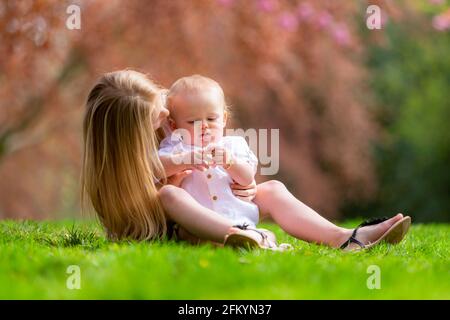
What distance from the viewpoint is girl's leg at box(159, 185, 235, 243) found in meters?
3.37

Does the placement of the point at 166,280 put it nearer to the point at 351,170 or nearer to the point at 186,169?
the point at 186,169

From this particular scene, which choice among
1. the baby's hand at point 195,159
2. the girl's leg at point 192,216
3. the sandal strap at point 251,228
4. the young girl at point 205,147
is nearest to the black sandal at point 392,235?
the young girl at point 205,147

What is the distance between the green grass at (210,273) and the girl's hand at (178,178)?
0.39m

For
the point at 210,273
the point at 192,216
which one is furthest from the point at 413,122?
the point at 210,273

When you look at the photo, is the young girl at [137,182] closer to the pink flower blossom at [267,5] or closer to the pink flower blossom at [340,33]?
the pink flower blossom at [267,5]

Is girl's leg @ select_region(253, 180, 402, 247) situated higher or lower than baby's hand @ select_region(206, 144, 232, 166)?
lower

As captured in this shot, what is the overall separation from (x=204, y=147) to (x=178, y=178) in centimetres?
25

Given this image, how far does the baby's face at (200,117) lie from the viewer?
373cm

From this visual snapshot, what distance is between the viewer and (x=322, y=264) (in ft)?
9.67

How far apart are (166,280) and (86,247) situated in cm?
107

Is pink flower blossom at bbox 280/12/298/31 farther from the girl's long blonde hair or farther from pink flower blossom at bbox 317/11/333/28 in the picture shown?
the girl's long blonde hair

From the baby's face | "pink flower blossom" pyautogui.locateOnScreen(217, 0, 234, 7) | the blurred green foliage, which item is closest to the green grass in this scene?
the baby's face

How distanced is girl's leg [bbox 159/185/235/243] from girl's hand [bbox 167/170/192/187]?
0.64 ft
